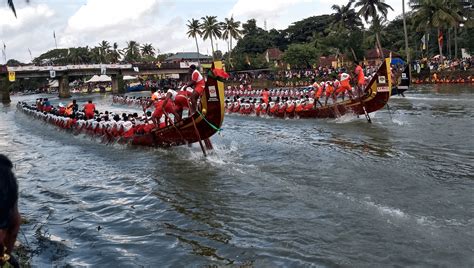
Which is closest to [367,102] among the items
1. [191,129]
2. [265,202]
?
[191,129]

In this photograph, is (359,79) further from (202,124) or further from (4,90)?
(4,90)

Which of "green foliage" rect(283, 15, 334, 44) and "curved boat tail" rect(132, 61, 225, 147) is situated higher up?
"green foliage" rect(283, 15, 334, 44)

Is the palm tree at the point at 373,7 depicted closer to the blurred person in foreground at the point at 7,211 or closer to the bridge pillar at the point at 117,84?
the bridge pillar at the point at 117,84

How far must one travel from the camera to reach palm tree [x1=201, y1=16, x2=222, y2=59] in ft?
273

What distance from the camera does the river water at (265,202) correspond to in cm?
715

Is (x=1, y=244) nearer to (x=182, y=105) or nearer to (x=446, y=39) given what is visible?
(x=182, y=105)

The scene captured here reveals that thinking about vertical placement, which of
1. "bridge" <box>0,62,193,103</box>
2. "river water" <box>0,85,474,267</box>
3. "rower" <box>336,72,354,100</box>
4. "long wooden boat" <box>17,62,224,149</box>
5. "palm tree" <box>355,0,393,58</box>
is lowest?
"river water" <box>0,85,474,267</box>

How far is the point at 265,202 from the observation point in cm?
975

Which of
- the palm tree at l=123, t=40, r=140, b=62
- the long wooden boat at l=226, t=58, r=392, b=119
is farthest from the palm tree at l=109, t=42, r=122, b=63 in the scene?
the long wooden boat at l=226, t=58, r=392, b=119

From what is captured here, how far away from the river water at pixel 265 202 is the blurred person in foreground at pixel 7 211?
3194 mm

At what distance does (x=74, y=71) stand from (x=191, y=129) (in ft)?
216

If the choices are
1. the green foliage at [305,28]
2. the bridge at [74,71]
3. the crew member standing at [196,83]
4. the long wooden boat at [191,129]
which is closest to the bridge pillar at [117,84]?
the bridge at [74,71]

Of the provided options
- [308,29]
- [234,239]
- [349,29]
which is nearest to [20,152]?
[234,239]

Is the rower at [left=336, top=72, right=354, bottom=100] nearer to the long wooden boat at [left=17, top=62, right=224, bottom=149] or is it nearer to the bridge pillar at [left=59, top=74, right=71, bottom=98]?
the long wooden boat at [left=17, top=62, right=224, bottom=149]
